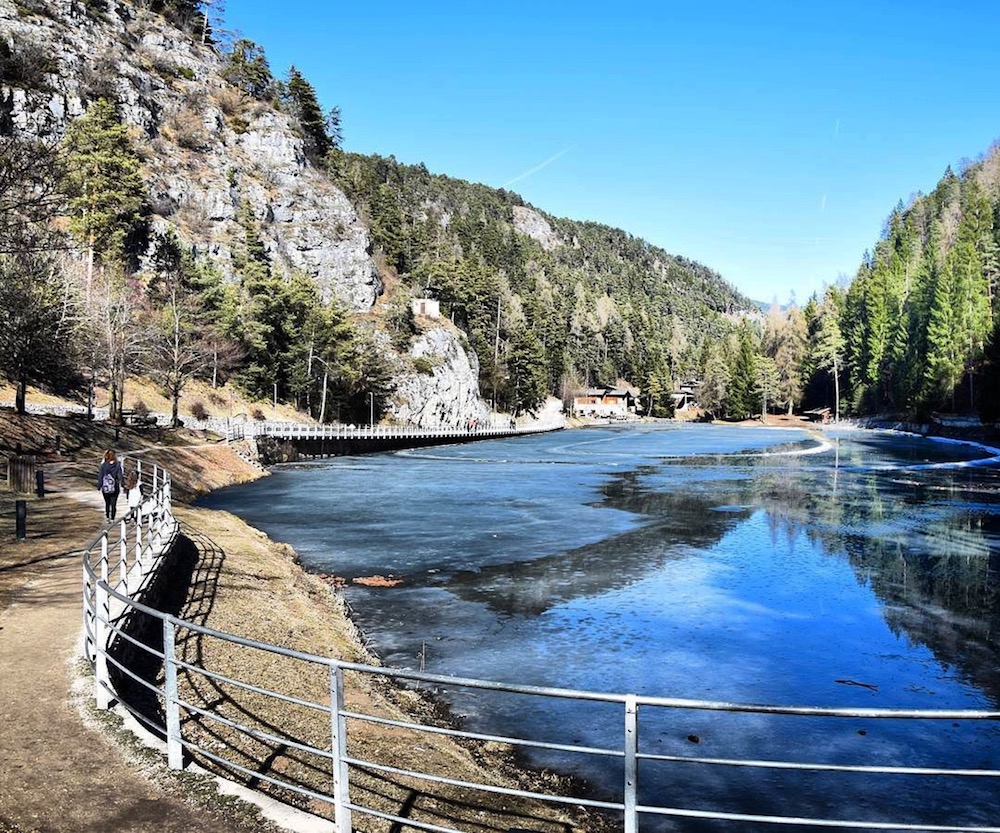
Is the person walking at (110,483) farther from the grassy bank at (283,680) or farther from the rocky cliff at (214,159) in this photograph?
the rocky cliff at (214,159)

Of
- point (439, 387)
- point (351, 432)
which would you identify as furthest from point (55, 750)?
point (439, 387)

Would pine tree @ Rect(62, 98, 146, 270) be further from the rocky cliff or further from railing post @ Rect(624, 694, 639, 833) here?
railing post @ Rect(624, 694, 639, 833)

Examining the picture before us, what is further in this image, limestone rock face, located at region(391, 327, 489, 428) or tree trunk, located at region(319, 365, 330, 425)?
limestone rock face, located at region(391, 327, 489, 428)

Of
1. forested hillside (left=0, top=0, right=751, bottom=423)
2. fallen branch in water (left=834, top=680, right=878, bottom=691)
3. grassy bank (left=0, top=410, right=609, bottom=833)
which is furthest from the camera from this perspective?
forested hillside (left=0, top=0, right=751, bottom=423)

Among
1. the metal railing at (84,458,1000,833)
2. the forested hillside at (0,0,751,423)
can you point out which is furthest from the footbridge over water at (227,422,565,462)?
the metal railing at (84,458,1000,833)

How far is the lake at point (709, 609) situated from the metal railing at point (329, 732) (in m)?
0.51

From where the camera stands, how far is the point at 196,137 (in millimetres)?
121125

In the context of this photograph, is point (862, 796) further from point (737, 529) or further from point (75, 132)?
point (75, 132)

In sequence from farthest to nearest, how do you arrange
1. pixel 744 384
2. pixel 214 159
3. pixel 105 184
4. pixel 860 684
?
pixel 744 384 < pixel 214 159 < pixel 105 184 < pixel 860 684

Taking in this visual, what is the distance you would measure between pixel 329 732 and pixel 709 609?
13378 millimetres

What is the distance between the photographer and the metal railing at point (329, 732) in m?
5.77

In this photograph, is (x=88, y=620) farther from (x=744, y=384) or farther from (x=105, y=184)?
(x=744, y=384)

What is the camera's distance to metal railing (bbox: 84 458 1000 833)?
577 cm

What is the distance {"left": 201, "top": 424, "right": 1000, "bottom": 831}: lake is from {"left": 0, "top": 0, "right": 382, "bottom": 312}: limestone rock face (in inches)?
2897
